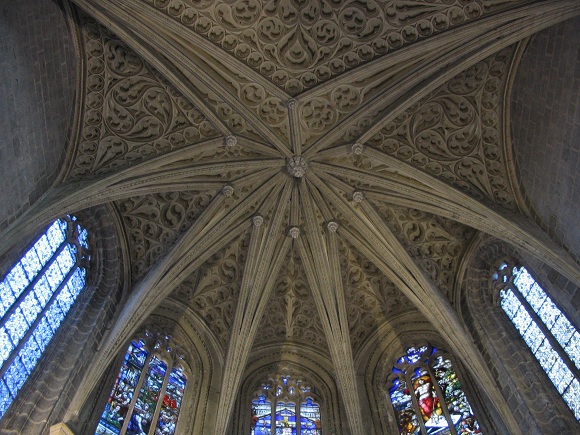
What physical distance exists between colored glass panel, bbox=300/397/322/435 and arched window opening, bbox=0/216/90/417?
5.08 metres

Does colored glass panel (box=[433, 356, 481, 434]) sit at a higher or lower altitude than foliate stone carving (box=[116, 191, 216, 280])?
lower

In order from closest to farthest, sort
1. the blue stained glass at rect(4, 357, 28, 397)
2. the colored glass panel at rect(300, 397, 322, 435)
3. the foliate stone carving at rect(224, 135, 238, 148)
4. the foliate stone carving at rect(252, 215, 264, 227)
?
the blue stained glass at rect(4, 357, 28, 397) < the colored glass panel at rect(300, 397, 322, 435) < the foliate stone carving at rect(224, 135, 238, 148) < the foliate stone carving at rect(252, 215, 264, 227)

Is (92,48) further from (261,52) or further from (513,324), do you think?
(513,324)

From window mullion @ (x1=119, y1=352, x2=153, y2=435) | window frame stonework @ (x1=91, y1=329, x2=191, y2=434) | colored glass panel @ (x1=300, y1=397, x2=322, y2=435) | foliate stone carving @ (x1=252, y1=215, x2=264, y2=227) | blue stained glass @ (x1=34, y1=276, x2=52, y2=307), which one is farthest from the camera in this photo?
foliate stone carving @ (x1=252, y1=215, x2=264, y2=227)

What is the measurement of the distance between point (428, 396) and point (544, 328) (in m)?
2.67

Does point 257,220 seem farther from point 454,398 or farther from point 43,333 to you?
point 454,398

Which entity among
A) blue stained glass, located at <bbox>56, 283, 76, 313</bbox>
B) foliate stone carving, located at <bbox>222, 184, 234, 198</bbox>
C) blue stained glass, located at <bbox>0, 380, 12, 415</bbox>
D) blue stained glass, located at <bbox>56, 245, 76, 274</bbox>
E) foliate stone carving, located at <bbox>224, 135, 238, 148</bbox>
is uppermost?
foliate stone carving, located at <bbox>224, 135, 238, 148</bbox>

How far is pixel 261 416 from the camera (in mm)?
13633

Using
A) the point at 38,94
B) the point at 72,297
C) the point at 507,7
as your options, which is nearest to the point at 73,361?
the point at 72,297

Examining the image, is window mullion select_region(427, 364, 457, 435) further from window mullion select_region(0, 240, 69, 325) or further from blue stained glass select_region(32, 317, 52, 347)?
window mullion select_region(0, 240, 69, 325)

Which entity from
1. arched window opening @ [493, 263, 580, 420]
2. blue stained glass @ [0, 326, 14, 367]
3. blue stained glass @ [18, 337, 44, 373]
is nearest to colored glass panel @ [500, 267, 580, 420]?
arched window opening @ [493, 263, 580, 420]

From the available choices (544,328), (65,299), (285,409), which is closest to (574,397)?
(544,328)

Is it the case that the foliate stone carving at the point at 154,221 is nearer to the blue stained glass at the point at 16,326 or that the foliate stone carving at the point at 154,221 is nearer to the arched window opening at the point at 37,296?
the arched window opening at the point at 37,296

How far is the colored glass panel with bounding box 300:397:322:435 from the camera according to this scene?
526 inches
